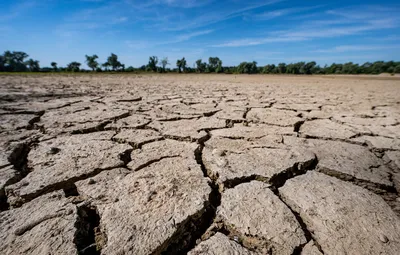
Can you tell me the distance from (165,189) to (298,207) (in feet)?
1.92

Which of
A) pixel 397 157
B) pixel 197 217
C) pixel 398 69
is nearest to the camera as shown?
pixel 197 217

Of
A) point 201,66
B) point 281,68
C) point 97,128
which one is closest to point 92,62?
point 201,66

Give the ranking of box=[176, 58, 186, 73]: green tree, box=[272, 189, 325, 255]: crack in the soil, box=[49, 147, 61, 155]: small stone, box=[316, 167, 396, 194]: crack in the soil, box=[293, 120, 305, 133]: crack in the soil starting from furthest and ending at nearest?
box=[176, 58, 186, 73]: green tree, box=[293, 120, 305, 133]: crack in the soil, box=[49, 147, 61, 155]: small stone, box=[316, 167, 396, 194]: crack in the soil, box=[272, 189, 325, 255]: crack in the soil

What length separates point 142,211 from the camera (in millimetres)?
782

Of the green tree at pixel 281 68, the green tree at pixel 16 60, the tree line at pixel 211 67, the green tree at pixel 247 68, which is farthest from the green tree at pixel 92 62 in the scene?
the green tree at pixel 281 68

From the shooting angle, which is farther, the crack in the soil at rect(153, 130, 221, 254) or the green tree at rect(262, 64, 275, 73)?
the green tree at rect(262, 64, 275, 73)

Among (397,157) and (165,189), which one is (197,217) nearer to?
(165,189)

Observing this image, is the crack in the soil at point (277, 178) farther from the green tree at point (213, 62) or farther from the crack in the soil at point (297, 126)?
the green tree at point (213, 62)

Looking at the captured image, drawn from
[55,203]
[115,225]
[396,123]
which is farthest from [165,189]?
[396,123]

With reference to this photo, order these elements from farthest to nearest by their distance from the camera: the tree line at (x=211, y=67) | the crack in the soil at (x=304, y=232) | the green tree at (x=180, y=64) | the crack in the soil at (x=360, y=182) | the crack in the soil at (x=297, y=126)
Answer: the green tree at (x=180, y=64) → the tree line at (x=211, y=67) → the crack in the soil at (x=297, y=126) → the crack in the soil at (x=360, y=182) → the crack in the soil at (x=304, y=232)

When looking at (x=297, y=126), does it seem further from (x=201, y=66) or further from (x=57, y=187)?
(x=201, y=66)

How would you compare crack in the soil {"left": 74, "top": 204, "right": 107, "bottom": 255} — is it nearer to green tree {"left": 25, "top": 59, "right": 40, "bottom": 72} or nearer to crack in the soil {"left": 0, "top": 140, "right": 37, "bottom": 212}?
crack in the soil {"left": 0, "top": 140, "right": 37, "bottom": 212}

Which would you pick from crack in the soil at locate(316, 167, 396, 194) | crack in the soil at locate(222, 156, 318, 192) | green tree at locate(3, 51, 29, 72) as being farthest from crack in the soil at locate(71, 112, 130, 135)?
green tree at locate(3, 51, 29, 72)

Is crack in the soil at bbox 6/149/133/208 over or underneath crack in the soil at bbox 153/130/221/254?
over
